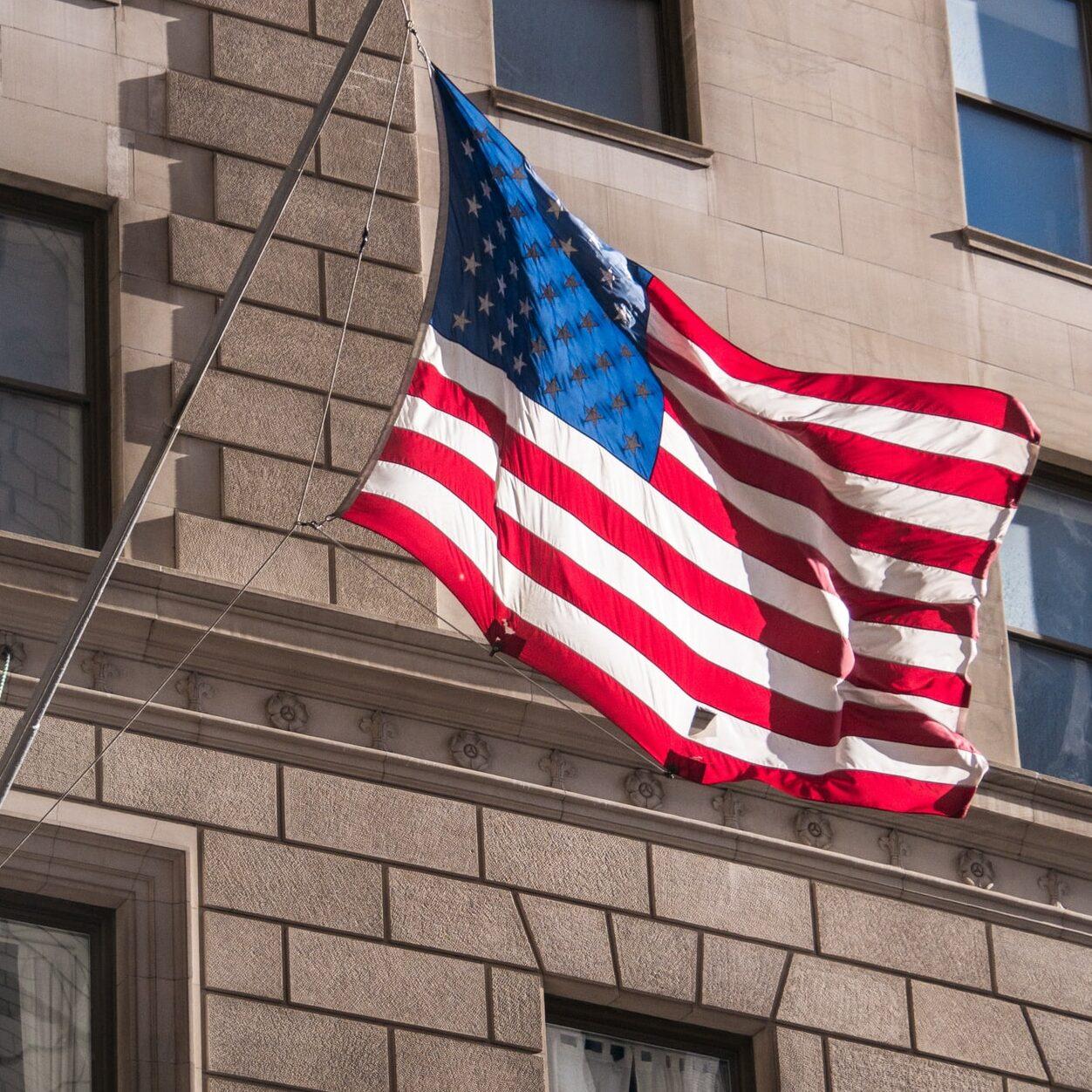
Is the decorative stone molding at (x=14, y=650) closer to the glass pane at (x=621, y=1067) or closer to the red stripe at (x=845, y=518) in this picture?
the glass pane at (x=621, y=1067)

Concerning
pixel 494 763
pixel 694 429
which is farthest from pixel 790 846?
pixel 694 429

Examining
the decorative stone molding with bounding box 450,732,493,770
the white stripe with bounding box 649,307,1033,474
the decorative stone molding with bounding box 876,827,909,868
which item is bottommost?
the decorative stone molding with bounding box 876,827,909,868

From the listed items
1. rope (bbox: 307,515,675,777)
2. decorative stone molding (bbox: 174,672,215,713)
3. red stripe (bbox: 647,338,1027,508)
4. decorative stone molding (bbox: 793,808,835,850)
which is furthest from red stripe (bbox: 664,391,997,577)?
decorative stone molding (bbox: 174,672,215,713)

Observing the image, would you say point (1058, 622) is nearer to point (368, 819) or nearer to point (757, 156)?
point (757, 156)

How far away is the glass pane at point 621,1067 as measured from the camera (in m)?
17.6

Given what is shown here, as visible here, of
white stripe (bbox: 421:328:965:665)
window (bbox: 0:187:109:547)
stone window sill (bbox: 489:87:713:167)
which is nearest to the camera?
white stripe (bbox: 421:328:965:665)

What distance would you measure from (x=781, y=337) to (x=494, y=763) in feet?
14.6

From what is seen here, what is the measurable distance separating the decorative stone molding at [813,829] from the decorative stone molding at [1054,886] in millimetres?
1712

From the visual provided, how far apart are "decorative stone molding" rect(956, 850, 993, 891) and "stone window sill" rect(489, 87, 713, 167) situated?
5337 millimetres

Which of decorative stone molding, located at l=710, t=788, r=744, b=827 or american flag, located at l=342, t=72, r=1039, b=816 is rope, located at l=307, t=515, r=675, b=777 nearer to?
decorative stone molding, located at l=710, t=788, r=744, b=827

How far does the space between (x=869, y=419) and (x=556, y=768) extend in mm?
2909

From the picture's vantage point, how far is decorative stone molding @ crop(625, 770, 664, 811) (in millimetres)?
18312

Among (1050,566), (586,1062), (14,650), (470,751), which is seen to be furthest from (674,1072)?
(1050,566)

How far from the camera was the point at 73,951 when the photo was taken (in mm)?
16297
